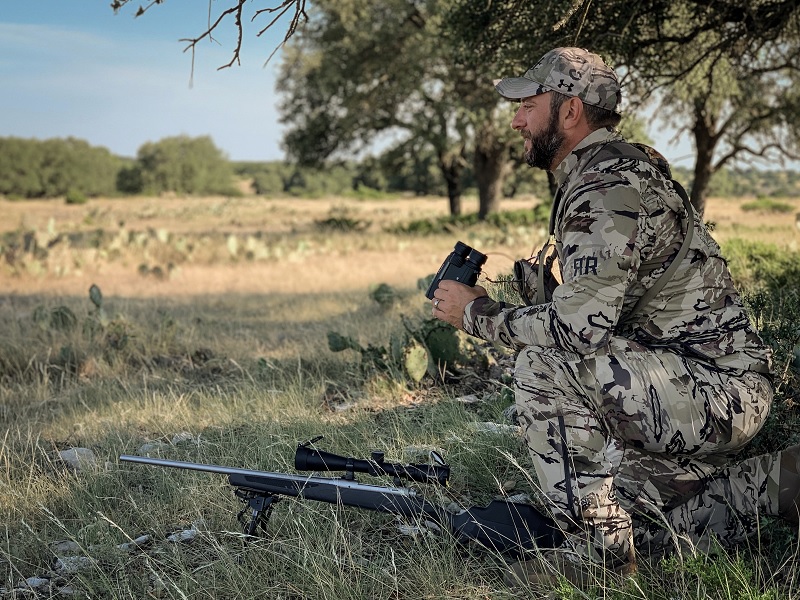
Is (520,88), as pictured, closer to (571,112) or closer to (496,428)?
(571,112)

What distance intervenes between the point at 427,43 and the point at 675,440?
15.4m

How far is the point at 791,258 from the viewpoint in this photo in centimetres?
685

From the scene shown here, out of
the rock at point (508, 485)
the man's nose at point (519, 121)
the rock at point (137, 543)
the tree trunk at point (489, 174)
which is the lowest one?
the rock at point (137, 543)

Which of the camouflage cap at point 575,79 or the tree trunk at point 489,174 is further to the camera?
the tree trunk at point 489,174

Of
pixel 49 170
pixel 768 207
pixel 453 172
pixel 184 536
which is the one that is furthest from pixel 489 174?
pixel 49 170

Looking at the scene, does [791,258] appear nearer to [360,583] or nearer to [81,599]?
[360,583]

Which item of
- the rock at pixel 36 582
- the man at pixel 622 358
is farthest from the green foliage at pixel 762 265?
the rock at pixel 36 582

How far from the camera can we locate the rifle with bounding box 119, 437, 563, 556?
249 cm

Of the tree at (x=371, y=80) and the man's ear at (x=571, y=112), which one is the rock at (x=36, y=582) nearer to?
the man's ear at (x=571, y=112)

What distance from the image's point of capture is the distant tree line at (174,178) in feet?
156

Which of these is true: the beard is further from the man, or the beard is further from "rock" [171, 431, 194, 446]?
"rock" [171, 431, 194, 446]

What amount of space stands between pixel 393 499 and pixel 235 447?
1409 mm

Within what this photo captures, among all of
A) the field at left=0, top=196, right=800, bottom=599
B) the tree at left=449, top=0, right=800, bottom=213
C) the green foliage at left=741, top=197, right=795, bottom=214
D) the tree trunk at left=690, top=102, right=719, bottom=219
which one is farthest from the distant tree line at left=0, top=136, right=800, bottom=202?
the field at left=0, top=196, right=800, bottom=599

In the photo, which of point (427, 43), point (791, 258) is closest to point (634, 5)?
point (791, 258)
